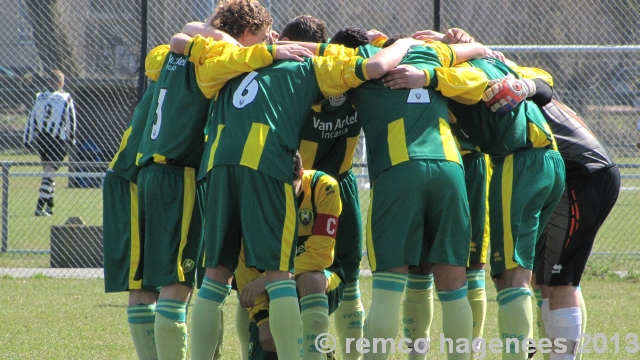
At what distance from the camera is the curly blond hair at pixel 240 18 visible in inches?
172

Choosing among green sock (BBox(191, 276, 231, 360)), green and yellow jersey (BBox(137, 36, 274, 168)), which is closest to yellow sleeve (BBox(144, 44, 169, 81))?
green and yellow jersey (BBox(137, 36, 274, 168))

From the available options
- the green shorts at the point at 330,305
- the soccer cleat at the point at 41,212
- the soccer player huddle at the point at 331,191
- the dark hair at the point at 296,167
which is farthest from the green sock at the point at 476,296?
the soccer cleat at the point at 41,212

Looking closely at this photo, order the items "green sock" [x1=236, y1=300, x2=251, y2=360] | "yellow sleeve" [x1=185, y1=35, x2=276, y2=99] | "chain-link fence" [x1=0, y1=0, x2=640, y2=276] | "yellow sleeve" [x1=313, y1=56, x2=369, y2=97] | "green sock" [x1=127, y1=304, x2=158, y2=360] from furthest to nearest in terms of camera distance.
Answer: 1. "chain-link fence" [x1=0, y1=0, x2=640, y2=276]
2. "green sock" [x1=236, y1=300, x2=251, y2=360]
3. "green sock" [x1=127, y1=304, x2=158, y2=360]
4. "yellow sleeve" [x1=185, y1=35, x2=276, y2=99]
5. "yellow sleeve" [x1=313, y1=56, x2=369, y2=97]

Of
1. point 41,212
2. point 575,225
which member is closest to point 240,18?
point 575,225

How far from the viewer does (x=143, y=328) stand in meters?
4.28

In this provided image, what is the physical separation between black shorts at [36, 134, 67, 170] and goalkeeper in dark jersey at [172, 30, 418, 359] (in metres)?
7.78

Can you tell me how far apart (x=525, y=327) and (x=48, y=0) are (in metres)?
8.16

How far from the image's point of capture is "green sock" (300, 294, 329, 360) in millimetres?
4203

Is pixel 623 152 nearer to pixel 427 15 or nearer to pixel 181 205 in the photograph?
pixel 427 15

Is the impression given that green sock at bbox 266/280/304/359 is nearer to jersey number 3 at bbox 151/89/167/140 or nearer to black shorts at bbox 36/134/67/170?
jersey number 3 at bbox 151/89/167/140

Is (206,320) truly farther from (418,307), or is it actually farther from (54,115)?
(54,115)

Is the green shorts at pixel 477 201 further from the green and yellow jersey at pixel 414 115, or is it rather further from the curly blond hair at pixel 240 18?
the curly blond hair at pixel 240 18

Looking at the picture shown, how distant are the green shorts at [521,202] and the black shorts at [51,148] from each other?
828cm

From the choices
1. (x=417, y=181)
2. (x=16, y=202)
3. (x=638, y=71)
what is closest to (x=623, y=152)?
(x=638, y=71)
